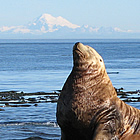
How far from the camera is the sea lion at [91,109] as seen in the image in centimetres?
645

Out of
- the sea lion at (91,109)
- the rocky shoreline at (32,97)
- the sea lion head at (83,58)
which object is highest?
the sea lion head at (83,58)

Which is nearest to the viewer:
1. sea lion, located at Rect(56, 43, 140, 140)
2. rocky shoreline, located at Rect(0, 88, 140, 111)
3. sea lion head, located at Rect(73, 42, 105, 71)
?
sea lion, located at Rect(56, 43, 140, 140)

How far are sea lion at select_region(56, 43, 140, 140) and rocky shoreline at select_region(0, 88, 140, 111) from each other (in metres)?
9.62

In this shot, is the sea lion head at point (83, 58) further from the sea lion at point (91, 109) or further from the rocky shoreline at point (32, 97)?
the rocky shoreline at point (32, 97)

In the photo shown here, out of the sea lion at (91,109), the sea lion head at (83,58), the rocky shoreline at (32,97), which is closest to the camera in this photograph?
the sea lion at (91,109)

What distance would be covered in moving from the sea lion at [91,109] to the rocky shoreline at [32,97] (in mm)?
9623

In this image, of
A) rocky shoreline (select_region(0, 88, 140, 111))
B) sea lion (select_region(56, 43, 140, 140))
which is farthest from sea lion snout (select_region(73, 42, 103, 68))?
rocky shoreline (select_region(0, 88, 140, 111))

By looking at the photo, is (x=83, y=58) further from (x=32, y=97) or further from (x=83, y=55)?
(x=32, y=97)

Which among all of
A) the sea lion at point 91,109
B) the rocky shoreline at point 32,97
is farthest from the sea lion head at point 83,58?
the rocky shoreline at point 32,97

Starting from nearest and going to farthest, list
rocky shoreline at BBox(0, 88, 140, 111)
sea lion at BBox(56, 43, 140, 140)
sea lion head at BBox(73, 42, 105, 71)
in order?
sea lion at BBox(56, 43, 140, 140), sea lion head at BBox(73, 42, 105, 71), rocky shoreline at BBox(0, 88, 140, 111)

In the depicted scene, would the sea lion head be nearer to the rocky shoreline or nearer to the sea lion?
the sea lion

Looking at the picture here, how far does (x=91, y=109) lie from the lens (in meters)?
6.52

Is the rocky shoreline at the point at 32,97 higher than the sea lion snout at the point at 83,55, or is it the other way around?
the sea lion snout at the point at 83,55

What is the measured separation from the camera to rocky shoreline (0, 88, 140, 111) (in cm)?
1685
